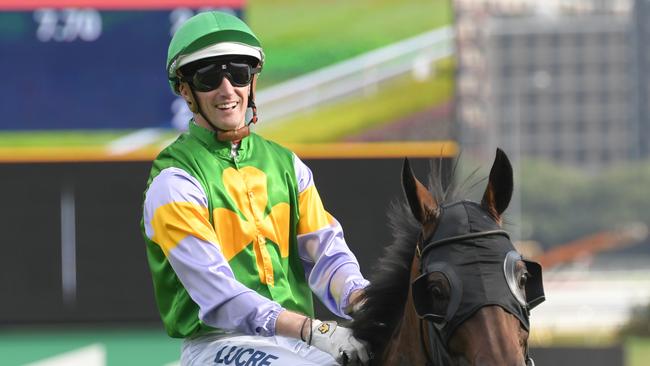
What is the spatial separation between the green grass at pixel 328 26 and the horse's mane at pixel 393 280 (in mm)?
4941

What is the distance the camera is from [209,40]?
3166mm

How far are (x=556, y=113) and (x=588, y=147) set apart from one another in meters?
3.00

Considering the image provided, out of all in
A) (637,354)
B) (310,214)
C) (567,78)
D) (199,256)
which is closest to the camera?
(199,256)

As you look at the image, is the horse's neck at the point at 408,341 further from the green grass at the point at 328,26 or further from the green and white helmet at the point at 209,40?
the green grass at the point at 328,26

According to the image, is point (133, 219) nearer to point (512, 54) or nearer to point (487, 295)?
point (487, 295)

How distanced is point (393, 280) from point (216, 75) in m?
0.64

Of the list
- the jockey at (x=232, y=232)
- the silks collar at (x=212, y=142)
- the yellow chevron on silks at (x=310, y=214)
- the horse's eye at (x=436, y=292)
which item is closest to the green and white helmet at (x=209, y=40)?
the jockey at (x=232, y=232)

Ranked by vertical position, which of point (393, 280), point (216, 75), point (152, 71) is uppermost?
point (152, 71)

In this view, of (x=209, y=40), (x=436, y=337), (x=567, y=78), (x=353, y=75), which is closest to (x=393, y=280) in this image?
(x=436, y=337)

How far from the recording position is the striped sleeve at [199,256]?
299 cm

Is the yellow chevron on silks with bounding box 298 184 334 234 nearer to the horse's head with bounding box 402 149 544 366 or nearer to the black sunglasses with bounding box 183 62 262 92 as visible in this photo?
the black sunglasses with bounding box 183 62 262 92

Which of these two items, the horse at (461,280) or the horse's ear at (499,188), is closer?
the horse at (461,280)

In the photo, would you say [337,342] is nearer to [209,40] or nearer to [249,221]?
[249,221]

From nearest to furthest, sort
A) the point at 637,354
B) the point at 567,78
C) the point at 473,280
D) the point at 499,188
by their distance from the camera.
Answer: the point at 473,280, the point at 499,188, the point at 637,354, the point at 567,78
